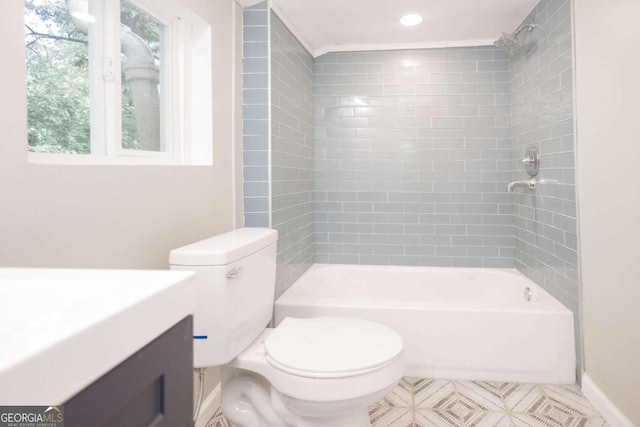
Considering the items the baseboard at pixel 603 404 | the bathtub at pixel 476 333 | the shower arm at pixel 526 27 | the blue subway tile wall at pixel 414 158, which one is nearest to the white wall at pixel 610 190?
the baseboard at pixel 603 404

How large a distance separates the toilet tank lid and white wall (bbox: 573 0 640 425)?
4.77ft

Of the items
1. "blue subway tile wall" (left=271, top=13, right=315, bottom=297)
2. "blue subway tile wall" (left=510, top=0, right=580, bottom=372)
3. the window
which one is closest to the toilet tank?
the window

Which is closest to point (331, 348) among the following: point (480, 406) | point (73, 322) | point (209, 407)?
point (209, 407)

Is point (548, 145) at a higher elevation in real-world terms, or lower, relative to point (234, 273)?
higher

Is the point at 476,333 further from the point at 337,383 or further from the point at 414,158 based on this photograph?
the point at 414,158

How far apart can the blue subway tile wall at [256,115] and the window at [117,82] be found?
386mm

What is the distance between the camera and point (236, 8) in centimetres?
230

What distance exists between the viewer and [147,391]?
0.54 metres

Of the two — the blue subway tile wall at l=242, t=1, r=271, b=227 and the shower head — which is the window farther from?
the shower head

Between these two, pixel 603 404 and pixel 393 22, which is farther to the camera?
pixel 393 22

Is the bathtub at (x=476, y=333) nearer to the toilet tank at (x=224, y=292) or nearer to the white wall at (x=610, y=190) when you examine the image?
the white wall at (x=610, y=190)

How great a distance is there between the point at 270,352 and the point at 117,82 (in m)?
1.13

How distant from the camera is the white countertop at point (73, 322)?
37cm

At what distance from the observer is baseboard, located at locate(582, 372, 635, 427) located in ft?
5.77
